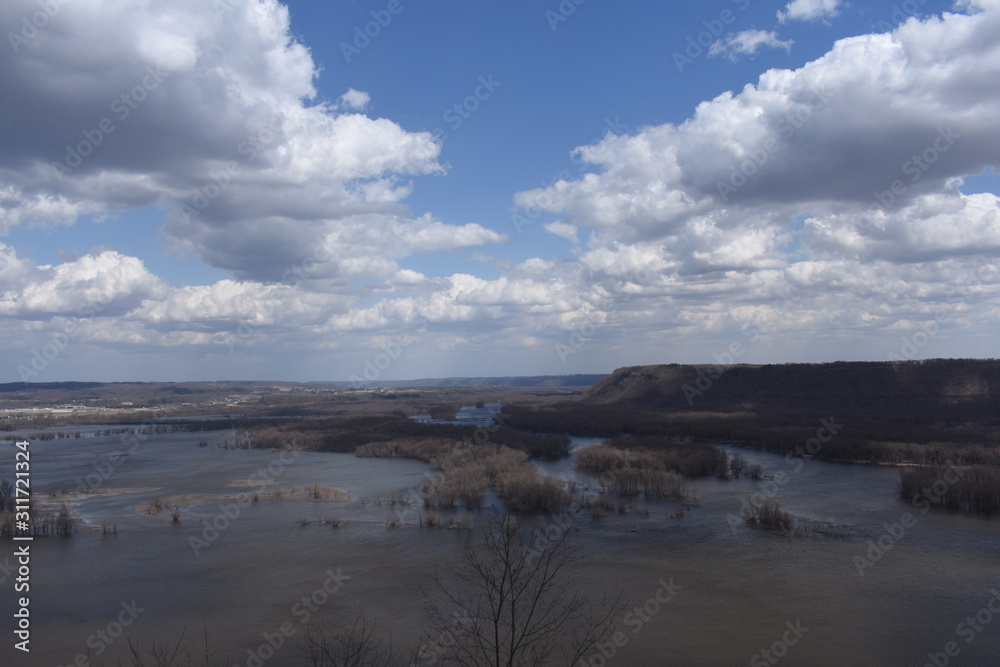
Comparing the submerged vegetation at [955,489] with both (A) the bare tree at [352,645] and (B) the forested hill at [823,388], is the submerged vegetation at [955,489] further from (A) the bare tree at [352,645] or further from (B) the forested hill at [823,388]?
(B) the forested hill at [823,388]

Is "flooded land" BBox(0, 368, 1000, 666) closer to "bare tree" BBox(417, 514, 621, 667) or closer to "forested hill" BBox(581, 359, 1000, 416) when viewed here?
"bare tree" BBox(417, 514, 621, 667)

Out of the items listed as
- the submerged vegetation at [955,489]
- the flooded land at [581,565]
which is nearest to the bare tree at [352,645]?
the flooded land at [581,565]

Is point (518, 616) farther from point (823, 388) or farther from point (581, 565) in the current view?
point (823, 388)

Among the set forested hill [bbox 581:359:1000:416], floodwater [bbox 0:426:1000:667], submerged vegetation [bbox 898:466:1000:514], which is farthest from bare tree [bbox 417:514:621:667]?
forested hill [bbox 581:359:1000:416]

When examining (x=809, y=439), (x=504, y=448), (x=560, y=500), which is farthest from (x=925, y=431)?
(x=560, y=500)

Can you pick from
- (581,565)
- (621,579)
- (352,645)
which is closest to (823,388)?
(581,565)

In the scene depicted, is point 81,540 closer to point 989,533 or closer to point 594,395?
point 989,533
